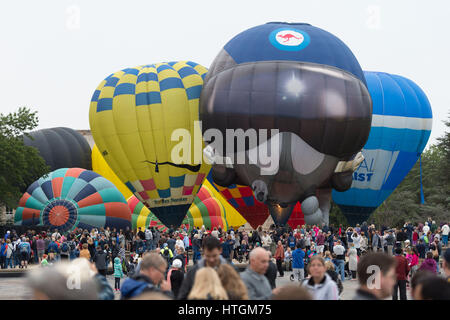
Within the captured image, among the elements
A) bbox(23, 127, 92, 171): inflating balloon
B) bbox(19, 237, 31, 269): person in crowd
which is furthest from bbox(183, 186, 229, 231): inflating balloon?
bbox(19, 237, 31, 269): person in crowd

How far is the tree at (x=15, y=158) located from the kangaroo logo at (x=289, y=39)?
1020 centimetres

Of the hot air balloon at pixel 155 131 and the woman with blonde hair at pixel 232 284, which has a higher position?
the hot air balloon at pixel 155 131

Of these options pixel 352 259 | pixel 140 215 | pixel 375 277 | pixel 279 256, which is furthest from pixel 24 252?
pixel 375 277

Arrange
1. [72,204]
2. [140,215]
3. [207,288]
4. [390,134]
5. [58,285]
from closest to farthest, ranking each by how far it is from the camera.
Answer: [58,285], [207,288], [72,204], [390,134], [140,215]

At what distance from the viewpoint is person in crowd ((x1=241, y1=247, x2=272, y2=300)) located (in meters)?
5.93

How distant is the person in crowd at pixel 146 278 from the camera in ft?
16.7

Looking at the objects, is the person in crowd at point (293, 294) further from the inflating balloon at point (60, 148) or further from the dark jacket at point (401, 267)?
the inflating balloon at point (60, 148)

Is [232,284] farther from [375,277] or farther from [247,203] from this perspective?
[247,203]

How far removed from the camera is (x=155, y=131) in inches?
1163

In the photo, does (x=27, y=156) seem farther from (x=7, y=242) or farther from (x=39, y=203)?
(x=7, y=242)

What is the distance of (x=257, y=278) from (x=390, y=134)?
28092 mm

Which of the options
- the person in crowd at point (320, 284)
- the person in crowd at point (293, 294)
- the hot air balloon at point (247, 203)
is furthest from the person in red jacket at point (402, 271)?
the hot air balloon at point (247, 203)
